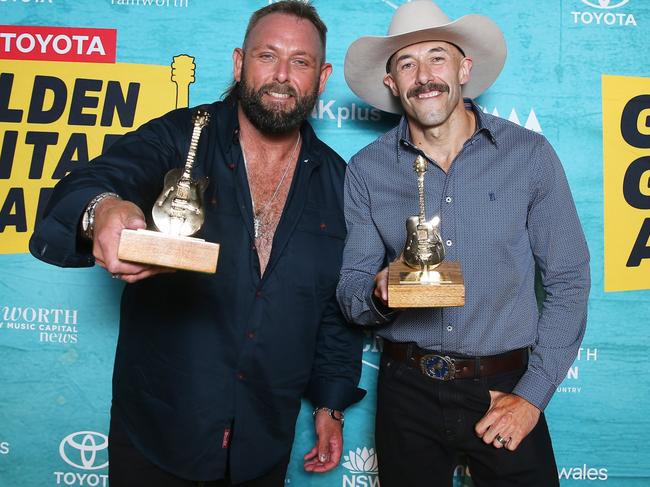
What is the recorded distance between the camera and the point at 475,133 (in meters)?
1.67

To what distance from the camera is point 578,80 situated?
2.23 metres

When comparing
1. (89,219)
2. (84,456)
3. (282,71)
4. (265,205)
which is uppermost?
(282,71)

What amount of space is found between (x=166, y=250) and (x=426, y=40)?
1042 millimetres

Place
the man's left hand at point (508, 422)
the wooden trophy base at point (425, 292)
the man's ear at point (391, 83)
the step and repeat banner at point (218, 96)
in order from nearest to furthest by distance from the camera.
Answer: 1. the wooden trophy base at point (425, 292)
2. the man's left hand at point (508, 422)
3. the man's ear at point (391, 83)
4. the step and repeat banner at point (218, 96)

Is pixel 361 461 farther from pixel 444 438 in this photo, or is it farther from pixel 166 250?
pixel 166 250

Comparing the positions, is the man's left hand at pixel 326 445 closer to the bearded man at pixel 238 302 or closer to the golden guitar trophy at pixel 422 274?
the bearded man at pixel 238 302

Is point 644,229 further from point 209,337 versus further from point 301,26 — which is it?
point 209,337

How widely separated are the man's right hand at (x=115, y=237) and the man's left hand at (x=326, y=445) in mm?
931

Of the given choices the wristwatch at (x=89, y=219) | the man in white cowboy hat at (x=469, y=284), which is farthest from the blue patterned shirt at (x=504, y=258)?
the wristwatch at (x=89, y=219)

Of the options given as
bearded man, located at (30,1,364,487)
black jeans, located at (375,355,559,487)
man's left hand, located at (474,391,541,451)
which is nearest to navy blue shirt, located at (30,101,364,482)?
bearded man, located at (30,1,364,487)

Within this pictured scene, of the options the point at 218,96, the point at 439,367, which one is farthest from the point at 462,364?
the point at 218,96

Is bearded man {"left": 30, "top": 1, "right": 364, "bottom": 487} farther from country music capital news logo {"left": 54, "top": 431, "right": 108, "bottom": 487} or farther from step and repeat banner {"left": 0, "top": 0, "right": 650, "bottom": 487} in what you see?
country music capital news logo {"left": 54, "top": 431, "right": 108, "bottom": 487}

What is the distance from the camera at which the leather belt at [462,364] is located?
1.58m

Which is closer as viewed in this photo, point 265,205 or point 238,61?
point 265,205
